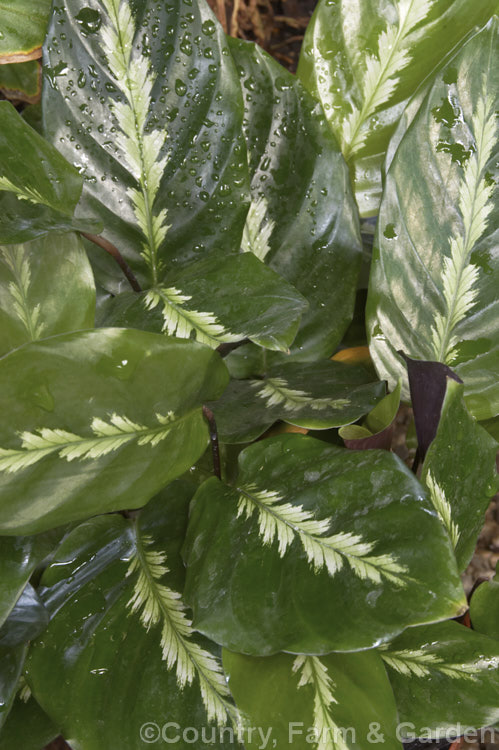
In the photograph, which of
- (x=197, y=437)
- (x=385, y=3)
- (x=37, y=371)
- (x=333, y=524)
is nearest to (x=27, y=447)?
(x=37, y=371)

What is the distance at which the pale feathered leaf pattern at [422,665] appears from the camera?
0.57 meters

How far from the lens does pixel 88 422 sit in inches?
18.4

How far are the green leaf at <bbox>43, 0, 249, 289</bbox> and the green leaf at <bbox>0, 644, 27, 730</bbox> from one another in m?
0.46

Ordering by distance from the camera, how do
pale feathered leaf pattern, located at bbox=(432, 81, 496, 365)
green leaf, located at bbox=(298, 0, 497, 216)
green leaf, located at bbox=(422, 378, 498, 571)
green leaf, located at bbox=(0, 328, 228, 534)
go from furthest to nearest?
green leaf, located at bbox=(298, 0, 497, 216) → pale feathered leaf pattern, located at bbox=(432, 81, 496, 365) → green leaf, located at bbox=(422, 378, 498, 571) → green leaf, located at bbox=(0, 328, 228, 534)

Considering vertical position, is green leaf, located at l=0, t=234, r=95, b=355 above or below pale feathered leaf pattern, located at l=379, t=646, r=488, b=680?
above

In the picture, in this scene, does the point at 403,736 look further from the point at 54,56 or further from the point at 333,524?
the point at 54,56

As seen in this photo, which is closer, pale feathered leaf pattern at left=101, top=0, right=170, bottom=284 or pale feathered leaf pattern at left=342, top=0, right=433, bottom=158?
pale feathered leaf pattern at left=101, top=0, right=170, bottom=284

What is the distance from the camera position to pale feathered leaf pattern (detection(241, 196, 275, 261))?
77cm

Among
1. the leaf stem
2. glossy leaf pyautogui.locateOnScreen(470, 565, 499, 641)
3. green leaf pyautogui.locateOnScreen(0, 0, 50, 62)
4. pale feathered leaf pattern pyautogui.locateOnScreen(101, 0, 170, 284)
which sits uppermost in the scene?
green leaf pyautogui.locateOnScreen(0, 0, 50, 62)

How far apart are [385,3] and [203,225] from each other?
37cm

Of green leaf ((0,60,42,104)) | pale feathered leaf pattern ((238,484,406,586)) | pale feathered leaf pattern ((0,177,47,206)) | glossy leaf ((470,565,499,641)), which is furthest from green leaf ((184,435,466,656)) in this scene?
green leaf ((0,60,42,104))

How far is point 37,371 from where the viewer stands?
0.44 meters

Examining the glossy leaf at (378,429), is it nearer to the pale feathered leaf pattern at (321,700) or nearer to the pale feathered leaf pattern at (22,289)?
the pale feathered leaf pattern at (321,700)

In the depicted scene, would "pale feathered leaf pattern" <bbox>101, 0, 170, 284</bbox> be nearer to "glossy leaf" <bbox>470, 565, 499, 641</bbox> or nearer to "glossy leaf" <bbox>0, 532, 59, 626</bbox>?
"glossy leaf" <bbox>0, 532, 59, 626</bbox>
